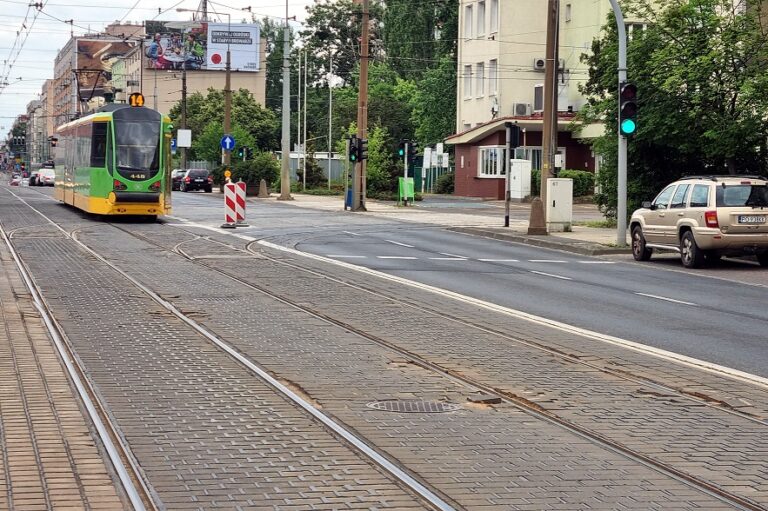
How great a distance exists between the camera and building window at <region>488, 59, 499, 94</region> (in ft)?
243

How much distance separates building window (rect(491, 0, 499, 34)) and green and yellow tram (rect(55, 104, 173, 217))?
124 ft

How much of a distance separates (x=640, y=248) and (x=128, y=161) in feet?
54.8

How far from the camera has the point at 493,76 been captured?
74875 mm

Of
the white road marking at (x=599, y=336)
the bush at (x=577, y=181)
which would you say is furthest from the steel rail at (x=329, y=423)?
the bush at (x=577, y=181)

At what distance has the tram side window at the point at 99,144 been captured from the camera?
126ft

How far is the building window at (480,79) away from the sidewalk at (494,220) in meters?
7.17

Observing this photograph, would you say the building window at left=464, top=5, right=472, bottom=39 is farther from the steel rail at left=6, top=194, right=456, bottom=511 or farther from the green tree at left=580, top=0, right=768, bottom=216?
the steel rail at left=6, top=194, right=456, bottom=511

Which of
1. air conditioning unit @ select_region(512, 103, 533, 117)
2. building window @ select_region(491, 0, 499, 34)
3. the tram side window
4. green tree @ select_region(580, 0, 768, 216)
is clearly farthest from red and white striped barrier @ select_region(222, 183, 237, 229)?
building window @ select_region(491, 0, 499, 34)

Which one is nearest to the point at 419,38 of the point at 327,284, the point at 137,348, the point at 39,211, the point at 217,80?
the point at 217,80

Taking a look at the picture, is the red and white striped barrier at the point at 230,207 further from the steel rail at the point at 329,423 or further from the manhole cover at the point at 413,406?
the manhole cover at the point at 413,406

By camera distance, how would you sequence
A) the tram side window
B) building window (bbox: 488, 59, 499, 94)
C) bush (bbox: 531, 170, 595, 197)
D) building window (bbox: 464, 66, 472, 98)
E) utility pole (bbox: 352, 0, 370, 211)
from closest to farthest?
1. the tram side window
2. utility pole (bbox: 352, 0, 370, 211)
3. bush (bbox: 531, 170, 595, 197)
4. building window (bbox: 488, 59, 499, 94)
5. building window (bbox: 464, 66, 472, 98)

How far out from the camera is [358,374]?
446 inches

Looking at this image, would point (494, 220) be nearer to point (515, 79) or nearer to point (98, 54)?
point (515, 79)

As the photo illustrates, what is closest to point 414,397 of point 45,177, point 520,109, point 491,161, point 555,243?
point 555,243
